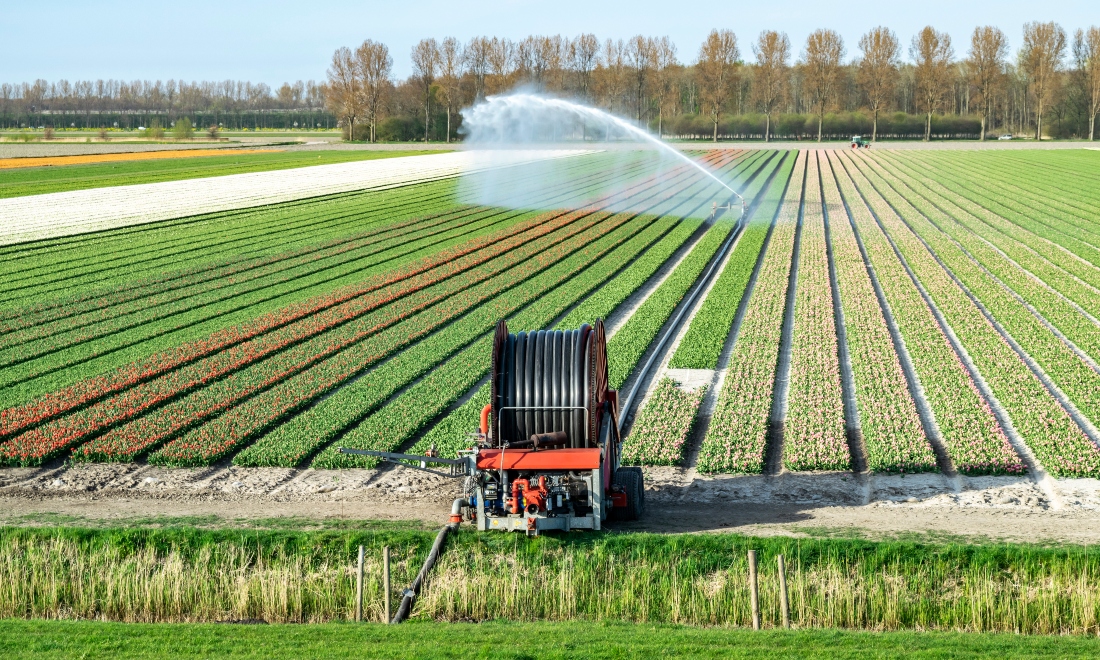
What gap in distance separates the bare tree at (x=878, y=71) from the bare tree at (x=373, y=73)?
62.1 metres

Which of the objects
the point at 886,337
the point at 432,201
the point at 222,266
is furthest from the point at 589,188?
the point at 886,337

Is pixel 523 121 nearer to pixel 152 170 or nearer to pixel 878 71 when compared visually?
pixel 152 170

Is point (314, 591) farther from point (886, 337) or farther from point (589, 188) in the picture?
point (589, 188)

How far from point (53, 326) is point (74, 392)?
291 inches

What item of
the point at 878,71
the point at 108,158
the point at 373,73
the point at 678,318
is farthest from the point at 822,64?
the point at 678,318

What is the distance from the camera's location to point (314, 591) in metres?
14.2

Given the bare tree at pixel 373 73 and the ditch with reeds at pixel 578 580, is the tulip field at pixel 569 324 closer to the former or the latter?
the ditch with reeds at pixel 578 580

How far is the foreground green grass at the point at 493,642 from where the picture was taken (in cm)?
1171

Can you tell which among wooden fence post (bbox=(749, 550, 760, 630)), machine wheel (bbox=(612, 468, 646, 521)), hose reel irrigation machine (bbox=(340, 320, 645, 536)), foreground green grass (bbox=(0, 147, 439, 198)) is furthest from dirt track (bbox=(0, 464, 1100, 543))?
foreground green grass (bbox=(0, 147, 439, 198))

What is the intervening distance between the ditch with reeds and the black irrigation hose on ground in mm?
107

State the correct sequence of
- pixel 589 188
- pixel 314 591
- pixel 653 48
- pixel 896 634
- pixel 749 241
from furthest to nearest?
1. pixel 653 48
2. pixel 589 188
3. pixel 749 241
4. pixel 314 591
5. pixel 896 634

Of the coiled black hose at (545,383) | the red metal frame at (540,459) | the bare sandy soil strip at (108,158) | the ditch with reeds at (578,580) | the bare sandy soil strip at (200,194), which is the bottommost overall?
the ditch with reeds at (578,580)

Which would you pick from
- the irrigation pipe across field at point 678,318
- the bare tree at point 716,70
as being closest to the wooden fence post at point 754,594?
the irrigation pipe across field at point 678,318

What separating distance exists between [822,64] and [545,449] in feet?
493
